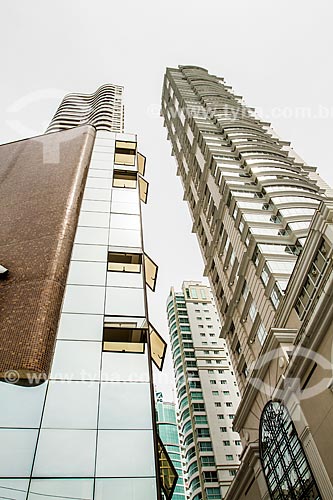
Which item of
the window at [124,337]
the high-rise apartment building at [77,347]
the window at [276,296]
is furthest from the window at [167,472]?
the window at [276,296]

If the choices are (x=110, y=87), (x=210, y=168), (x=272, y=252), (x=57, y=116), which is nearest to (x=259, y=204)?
(x=272, y=252)

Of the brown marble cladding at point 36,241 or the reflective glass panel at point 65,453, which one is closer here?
the reflective glass panel at point 65,453

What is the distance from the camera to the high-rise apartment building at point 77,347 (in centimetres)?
858

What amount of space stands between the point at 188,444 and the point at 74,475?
229 feet

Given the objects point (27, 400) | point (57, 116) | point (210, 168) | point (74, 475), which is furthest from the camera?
point (57, 116)

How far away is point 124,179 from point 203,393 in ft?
207

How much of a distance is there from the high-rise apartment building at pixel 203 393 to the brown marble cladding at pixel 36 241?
5809cm

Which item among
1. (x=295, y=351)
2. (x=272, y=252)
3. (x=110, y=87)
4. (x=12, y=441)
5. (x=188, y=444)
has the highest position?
(x=110, y=87)

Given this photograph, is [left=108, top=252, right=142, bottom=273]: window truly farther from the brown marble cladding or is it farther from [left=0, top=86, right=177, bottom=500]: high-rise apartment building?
the brown marble cladding

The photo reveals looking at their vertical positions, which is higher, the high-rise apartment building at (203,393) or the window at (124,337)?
the high-rise apartment building at (203,393)

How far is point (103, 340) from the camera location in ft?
39.2

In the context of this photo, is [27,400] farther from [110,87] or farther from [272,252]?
[110,87]

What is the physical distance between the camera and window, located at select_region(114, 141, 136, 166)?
81.1 ft

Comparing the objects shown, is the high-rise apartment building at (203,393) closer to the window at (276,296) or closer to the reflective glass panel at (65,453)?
the window at (276,296)
